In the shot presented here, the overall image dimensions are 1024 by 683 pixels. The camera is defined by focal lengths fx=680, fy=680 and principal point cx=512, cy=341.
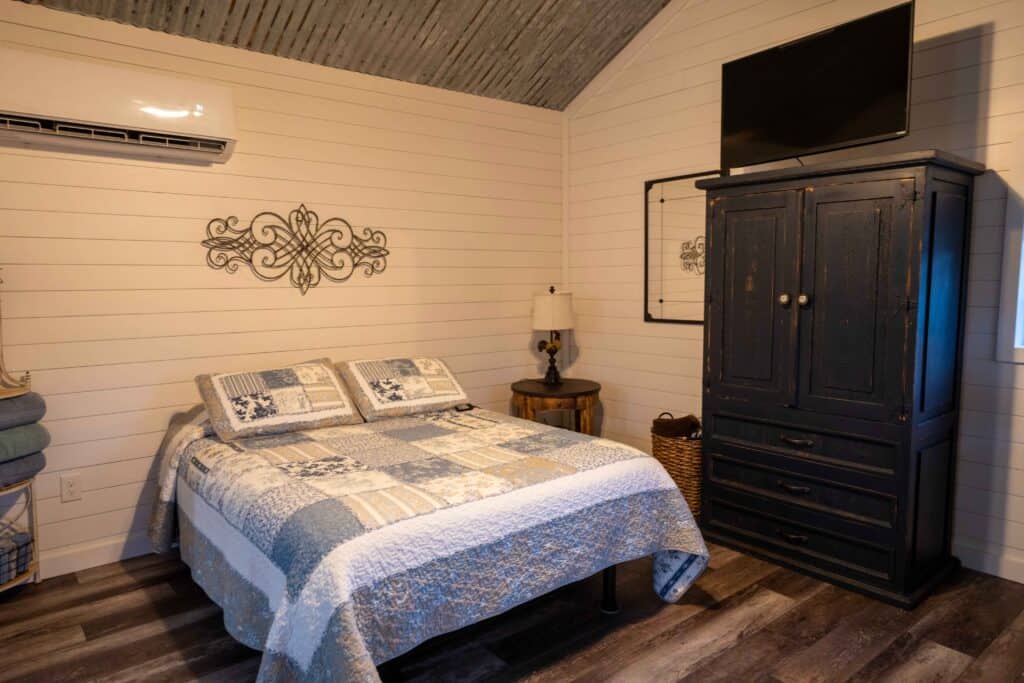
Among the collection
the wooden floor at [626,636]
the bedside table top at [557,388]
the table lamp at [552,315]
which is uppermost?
the table lamp at [552,315]

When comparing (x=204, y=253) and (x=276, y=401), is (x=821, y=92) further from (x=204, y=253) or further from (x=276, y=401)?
(x=204, y=253)

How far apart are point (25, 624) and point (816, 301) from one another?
10.6ft

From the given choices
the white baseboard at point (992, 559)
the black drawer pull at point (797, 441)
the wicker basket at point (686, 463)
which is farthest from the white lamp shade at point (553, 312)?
the white baseboard at point (992, 559)

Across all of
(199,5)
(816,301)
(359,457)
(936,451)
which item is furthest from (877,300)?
(199,5)

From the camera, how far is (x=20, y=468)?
99.7 inches

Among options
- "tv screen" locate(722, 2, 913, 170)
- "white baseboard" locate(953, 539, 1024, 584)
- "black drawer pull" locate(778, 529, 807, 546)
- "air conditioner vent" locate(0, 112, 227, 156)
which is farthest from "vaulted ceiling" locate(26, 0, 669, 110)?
"white baseboard" locate(953, 539, 1024, 584)

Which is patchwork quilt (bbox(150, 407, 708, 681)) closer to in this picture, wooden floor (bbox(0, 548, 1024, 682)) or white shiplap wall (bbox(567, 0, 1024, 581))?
wooden floor (bbox(0, 548, 1024, 682))

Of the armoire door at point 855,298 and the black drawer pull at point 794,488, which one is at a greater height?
the armoire door at point 855,298

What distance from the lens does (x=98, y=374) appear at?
9.65 feet

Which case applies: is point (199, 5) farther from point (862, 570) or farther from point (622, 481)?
Answer: point (862, 570)

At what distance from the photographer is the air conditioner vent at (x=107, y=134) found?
257 cm

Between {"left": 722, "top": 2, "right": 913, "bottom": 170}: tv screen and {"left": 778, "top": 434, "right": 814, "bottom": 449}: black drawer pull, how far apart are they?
122 cm

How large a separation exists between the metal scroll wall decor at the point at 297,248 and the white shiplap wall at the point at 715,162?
1457 millimetres

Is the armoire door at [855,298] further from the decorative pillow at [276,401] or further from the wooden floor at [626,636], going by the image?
the decorative pillow at [276,401]
